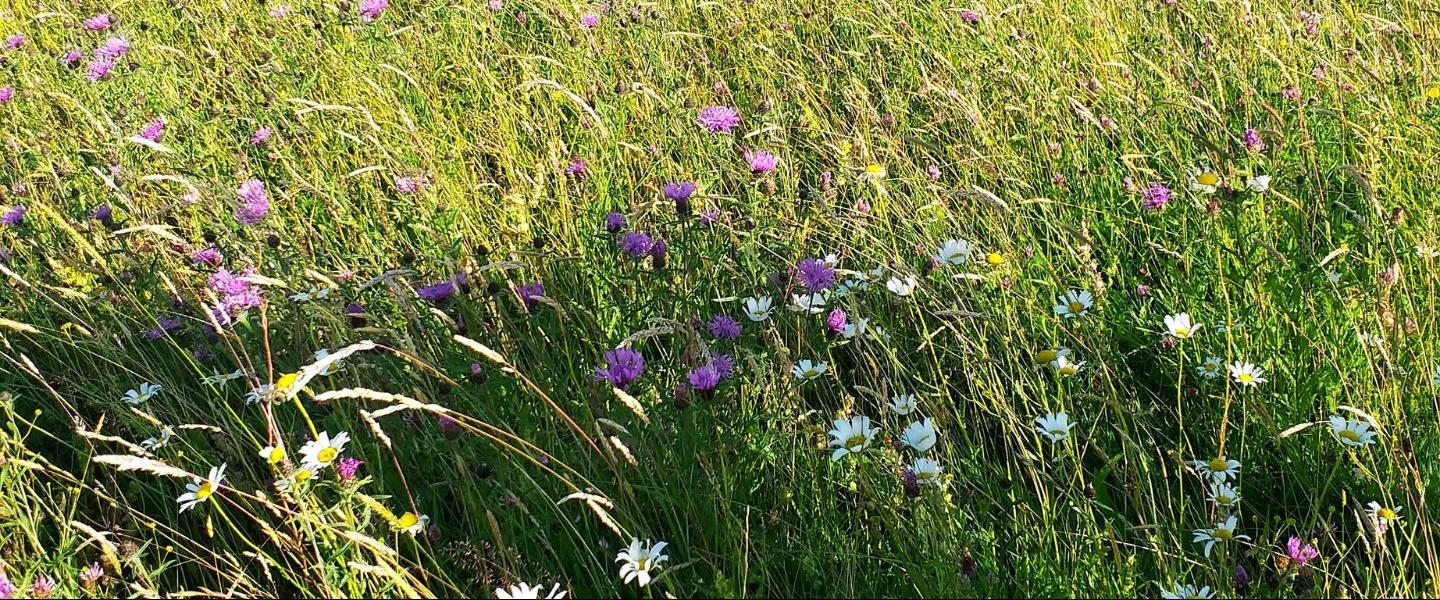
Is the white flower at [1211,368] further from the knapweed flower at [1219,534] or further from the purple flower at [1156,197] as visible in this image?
the purple flower at [1156,197]

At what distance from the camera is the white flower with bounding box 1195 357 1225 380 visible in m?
1.65

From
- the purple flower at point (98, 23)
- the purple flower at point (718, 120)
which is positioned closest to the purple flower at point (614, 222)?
the purple flower at point (718, 120)

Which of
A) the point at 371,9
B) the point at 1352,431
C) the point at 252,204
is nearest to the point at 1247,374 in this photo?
the point at 1352,431

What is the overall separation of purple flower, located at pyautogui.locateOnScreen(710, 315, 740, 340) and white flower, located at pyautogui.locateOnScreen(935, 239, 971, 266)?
396mm

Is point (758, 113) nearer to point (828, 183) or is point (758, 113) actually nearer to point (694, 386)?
point (828, 183)

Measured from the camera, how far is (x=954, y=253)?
198 cm

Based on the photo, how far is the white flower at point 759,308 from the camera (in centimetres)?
191

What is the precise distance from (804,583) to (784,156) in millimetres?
1521

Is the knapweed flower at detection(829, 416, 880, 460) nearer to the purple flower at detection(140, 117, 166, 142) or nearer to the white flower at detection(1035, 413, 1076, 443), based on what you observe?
the white flower at detection(1035, 413, 1076, 443)

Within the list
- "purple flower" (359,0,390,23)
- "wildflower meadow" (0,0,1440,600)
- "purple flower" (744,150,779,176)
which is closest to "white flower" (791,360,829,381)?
"wildflower meadow" (0,0,1440,600)

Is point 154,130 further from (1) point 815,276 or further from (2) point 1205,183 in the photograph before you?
(2) point 1205,183

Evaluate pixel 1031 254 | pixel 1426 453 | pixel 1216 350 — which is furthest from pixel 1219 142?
pixel 1426 453

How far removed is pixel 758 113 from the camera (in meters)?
3.11

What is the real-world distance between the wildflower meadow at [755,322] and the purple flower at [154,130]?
0.7 inches
